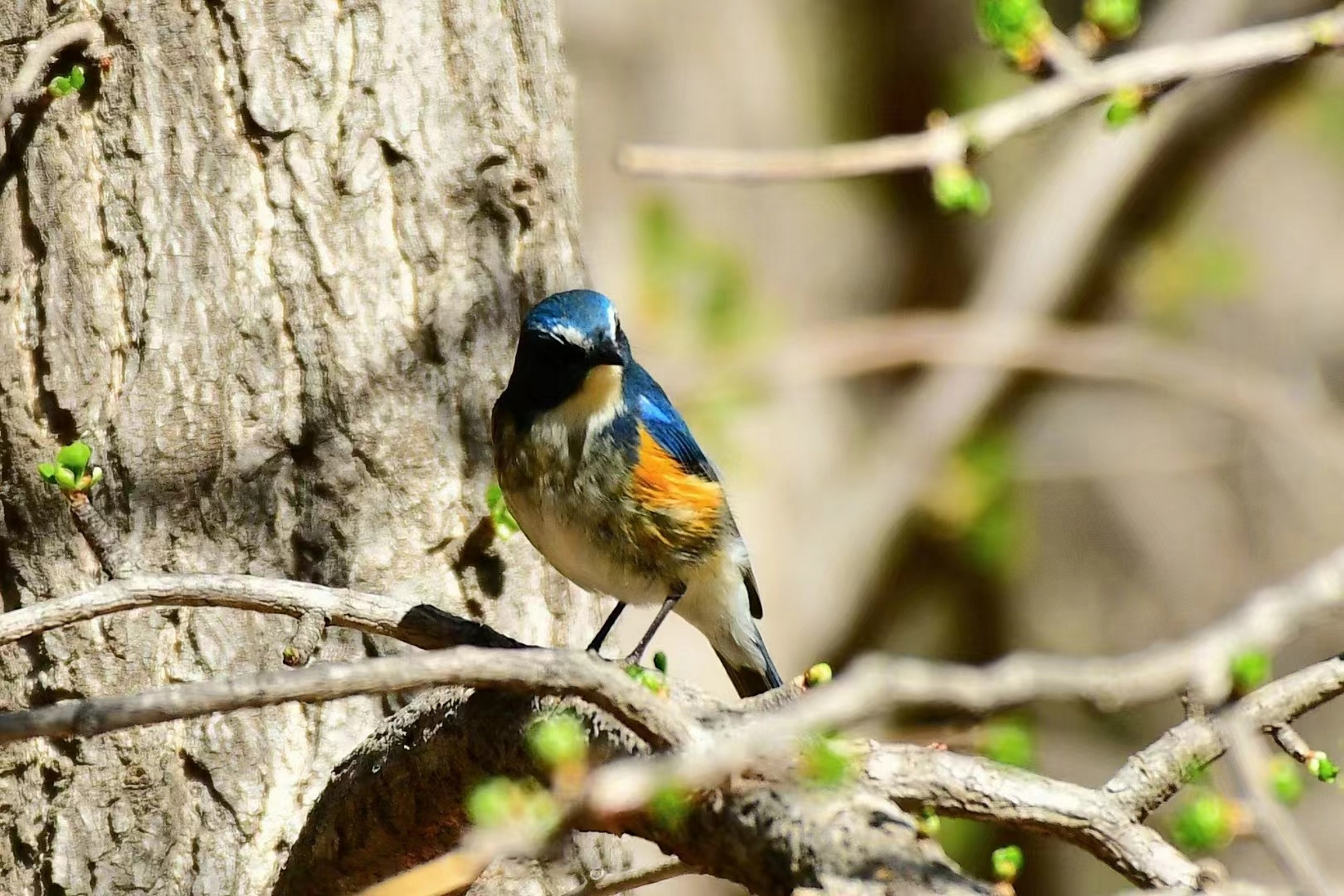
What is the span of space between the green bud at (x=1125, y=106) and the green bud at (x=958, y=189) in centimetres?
20

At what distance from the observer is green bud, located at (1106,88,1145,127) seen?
2061mm

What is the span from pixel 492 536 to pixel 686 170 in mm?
1700

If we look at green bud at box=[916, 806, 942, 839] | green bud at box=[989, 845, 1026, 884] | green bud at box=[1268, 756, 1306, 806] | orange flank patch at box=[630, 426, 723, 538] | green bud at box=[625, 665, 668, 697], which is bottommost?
green bud at box=[989, 845, 1026, 884]

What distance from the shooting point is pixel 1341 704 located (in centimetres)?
768

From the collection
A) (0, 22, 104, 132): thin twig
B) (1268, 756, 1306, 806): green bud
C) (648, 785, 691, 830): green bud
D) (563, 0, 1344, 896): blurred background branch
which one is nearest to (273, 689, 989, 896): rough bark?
(648, 785, 691, 830): green bud

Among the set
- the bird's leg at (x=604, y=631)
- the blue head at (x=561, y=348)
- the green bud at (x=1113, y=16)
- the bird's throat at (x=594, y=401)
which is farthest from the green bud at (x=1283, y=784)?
the bird's throat at (x=594, y=401)

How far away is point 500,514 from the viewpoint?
327 cm

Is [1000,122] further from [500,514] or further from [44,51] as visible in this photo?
[44,51]

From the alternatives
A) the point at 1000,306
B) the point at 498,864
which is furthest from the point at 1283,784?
the point at 1000,306

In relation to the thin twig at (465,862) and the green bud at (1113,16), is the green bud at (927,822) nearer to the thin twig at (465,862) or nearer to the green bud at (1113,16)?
the thin twig at (465,862)

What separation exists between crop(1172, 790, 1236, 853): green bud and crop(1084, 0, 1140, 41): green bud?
3.92 feet

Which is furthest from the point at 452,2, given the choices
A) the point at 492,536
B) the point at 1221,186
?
the point at 1221,186

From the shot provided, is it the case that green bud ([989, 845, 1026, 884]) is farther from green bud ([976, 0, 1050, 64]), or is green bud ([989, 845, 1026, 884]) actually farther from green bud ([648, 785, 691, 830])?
green bud ([976, 0, 1050, 64])

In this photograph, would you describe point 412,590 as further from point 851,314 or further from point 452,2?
point 851,314
